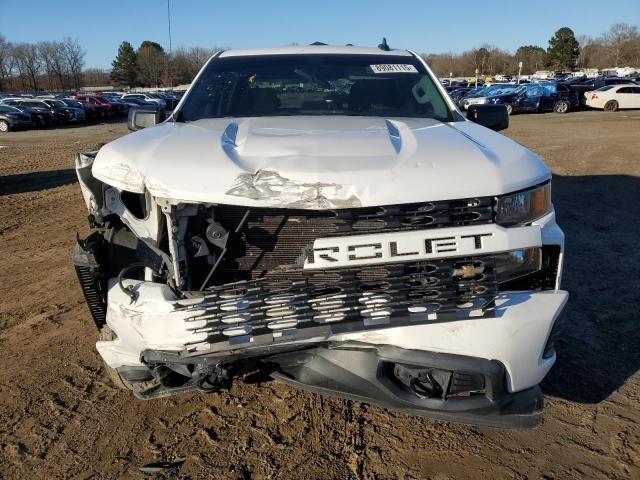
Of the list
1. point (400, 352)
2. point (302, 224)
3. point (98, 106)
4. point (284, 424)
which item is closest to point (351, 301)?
point (400, 352)

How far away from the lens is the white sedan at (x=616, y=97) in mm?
29516

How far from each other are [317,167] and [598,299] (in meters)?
3.17

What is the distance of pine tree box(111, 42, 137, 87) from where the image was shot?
96.2 m

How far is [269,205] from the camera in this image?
6.97ft

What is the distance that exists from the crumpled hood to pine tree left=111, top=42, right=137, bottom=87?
103 m

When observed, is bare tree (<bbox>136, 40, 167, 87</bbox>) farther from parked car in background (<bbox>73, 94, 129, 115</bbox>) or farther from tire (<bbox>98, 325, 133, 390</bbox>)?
tire (<bbox>98, 325, 133, 390</bbox>)

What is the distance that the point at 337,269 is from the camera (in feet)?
7.24

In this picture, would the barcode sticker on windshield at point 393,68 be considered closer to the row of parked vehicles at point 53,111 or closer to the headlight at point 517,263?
the headlight at point 517,263

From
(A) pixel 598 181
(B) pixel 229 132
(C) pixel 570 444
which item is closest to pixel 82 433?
(B) pixel 229 132

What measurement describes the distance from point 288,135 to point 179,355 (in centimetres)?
118

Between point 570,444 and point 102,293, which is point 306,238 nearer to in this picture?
point 102,293

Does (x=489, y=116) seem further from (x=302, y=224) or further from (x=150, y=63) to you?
(x=150, y=63)

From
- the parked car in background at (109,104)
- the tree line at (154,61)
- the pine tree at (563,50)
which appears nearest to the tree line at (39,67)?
the tree line at (154,61)

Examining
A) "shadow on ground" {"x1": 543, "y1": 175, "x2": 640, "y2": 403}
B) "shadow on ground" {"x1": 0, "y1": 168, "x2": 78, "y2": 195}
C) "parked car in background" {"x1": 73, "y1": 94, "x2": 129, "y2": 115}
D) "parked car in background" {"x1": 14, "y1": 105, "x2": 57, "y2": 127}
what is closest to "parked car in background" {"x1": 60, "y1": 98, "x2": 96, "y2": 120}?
"parked car in background" {"x1": 73, "y1": 94, "x2": 129, "y2": 115}
